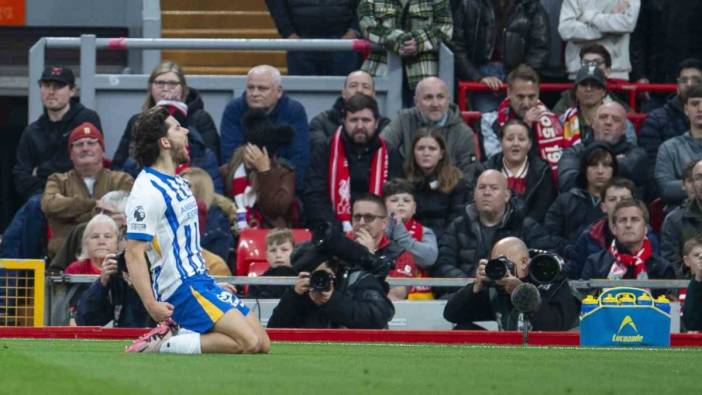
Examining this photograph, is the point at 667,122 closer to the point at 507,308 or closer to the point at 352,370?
the point at 507,308

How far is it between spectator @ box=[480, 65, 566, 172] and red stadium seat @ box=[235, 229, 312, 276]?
2.55 m

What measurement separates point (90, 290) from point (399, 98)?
5386 millimetres

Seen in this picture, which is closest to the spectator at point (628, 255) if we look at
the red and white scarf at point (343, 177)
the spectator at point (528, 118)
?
the spectator at point (528, 118)

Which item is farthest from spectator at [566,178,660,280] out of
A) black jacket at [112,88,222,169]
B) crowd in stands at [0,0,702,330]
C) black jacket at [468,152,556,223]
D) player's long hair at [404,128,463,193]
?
black jacket at [112,88,222,169]

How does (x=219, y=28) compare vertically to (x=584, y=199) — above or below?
above

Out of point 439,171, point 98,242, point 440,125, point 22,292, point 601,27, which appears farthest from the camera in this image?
point 601,27

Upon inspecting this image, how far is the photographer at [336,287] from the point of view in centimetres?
1292

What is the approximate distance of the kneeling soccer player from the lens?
1119 cm

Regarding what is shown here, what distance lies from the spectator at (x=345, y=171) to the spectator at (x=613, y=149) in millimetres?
1511

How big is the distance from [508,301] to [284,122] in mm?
3695

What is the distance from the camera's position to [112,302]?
43.8 feet

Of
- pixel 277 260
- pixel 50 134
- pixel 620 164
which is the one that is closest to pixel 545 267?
pixel 277 260

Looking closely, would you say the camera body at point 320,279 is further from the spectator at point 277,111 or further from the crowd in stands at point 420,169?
the spectator at point 277,111

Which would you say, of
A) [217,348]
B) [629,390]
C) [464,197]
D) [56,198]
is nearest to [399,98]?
[464,197]
